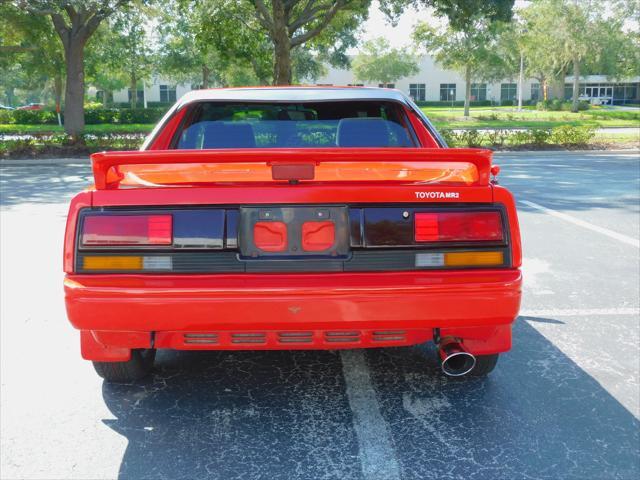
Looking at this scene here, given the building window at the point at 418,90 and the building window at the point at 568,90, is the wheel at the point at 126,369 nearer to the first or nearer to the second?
the building window at the point at 418,90

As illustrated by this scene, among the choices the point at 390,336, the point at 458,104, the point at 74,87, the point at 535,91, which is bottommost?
the point at 390,336

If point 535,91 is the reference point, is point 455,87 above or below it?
above

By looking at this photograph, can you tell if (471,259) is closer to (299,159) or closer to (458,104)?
(299,159)

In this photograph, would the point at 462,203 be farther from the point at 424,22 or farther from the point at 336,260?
the point at 424,22

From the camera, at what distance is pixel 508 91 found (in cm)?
8062

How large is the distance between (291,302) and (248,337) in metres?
0.30

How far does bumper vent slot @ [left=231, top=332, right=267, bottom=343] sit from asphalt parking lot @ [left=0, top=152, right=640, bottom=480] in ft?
1.47

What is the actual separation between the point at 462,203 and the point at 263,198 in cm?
84

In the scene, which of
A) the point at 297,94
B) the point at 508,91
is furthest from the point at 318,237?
the point at 508,91

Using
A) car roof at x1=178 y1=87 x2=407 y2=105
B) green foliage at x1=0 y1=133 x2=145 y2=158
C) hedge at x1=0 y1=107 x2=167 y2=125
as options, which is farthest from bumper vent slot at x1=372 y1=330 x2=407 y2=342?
hedge at x1=0 y1=107 x2=167 y2=125

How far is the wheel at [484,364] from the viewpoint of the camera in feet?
11.1

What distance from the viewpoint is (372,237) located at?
8.91ft

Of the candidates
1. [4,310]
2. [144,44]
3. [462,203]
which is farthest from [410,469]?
[144,44]

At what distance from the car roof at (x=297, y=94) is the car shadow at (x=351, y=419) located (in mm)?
1543
